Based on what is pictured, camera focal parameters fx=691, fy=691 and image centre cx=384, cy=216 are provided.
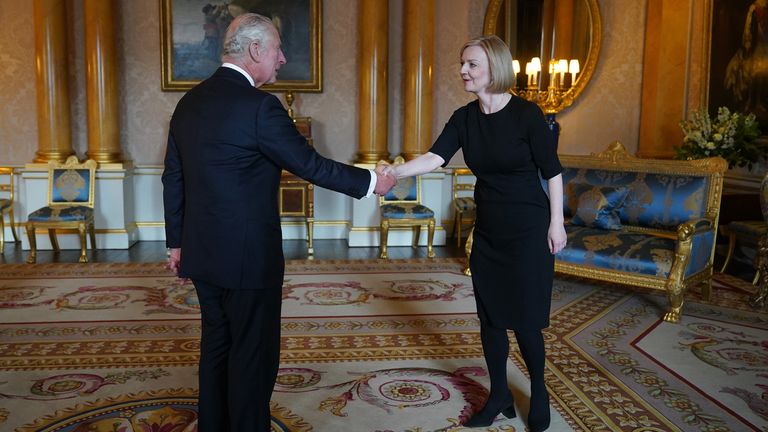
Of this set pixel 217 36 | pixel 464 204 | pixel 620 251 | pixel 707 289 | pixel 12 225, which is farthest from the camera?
pixel 464 204

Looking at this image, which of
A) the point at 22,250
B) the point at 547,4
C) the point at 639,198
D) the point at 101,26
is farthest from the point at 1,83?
the point at 639,198

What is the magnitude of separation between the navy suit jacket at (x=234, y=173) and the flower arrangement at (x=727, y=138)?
5.42m

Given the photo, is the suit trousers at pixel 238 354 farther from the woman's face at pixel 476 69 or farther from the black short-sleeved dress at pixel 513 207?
the woman's face at pixel 476 69

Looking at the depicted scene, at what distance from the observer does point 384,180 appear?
282 centimetres

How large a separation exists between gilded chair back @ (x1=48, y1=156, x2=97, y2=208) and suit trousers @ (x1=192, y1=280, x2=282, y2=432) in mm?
5379

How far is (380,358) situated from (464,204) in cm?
421

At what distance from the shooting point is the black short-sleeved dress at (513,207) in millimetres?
2836

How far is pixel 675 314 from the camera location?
191 inches

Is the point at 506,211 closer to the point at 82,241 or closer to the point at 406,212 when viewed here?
the point at 406,212

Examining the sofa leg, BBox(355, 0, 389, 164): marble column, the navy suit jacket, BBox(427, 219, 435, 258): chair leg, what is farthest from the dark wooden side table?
the navy suit jacket

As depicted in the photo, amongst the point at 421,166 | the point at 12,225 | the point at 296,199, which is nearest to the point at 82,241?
the point at 12,225

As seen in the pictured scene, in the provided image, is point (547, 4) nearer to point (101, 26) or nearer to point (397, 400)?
point (101, 26)

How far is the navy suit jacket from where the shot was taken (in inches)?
91.0

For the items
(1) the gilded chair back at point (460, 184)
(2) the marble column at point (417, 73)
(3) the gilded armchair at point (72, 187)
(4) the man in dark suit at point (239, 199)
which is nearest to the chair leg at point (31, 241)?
(3) the gilded armchair at point (72, 187)
